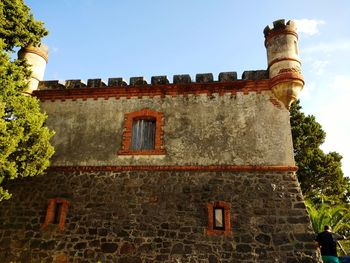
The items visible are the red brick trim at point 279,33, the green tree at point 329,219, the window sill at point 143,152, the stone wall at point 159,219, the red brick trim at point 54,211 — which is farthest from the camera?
the green tree at point 329,219

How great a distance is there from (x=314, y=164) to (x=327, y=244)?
41.2 ft

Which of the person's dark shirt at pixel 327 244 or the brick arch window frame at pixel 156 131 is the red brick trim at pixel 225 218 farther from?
the person's dark shirt at pixel 327 244

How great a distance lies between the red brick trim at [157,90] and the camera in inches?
414

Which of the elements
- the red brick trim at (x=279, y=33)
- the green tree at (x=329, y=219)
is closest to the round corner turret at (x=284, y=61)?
the red brick trim at (x=279, y=33)

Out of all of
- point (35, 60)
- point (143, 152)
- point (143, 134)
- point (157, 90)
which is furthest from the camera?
point (35, 60)

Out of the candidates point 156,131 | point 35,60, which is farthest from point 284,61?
point 35,60

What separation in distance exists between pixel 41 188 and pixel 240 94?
7.71 m

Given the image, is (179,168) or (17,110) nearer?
(17,110)

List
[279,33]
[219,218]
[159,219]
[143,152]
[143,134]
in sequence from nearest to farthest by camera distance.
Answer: [219,218], [159,219], [143,152], [143,134], [279,33]

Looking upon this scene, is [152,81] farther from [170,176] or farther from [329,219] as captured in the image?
[329,219]

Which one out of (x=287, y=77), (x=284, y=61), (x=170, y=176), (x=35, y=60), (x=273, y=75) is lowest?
(x=170, y=176)

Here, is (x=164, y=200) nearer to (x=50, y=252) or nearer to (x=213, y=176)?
(x=213, y=176)

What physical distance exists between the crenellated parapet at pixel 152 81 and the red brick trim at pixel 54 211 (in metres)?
4.40

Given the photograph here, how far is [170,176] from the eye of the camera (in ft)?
32.0
